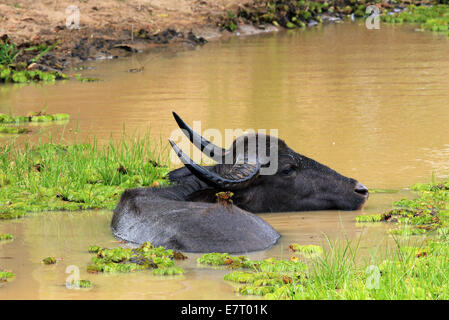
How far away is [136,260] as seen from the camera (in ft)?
19.2

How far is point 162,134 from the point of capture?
439 inches

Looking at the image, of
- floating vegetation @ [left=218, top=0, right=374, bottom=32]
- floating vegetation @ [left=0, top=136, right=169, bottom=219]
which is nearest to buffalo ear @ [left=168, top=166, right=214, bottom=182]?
floating vegetation @ [left=0, top=136, right=169, bottom=219]

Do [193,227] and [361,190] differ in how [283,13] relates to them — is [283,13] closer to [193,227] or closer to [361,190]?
[361,190]

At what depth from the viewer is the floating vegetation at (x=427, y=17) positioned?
23.0 meters

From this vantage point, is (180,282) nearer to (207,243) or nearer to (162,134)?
(207,243)

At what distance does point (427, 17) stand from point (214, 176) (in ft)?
63.7

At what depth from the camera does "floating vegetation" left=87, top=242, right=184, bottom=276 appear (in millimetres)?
5727

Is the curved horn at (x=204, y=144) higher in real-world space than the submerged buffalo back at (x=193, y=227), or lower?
higher

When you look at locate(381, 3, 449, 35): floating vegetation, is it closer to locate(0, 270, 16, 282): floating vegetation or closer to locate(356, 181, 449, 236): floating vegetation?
locate(356, 181, 449, 236): floating vegetation

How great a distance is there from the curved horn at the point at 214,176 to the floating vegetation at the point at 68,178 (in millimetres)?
752

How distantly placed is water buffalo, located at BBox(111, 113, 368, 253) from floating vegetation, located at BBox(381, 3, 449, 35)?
612 inches

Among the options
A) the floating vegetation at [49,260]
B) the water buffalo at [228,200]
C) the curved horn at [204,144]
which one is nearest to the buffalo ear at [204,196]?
the water buffalo at [228,200]

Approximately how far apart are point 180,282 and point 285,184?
101 inches

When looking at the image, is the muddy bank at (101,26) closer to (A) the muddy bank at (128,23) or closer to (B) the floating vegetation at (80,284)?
(A) the muddy bank at (128,23)
